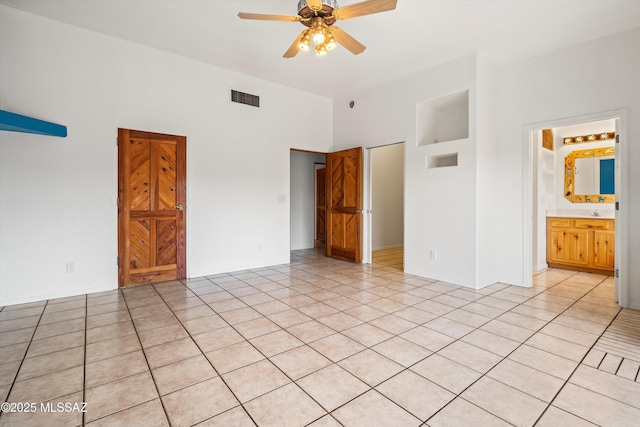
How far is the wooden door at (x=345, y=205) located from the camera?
5500 millimetres

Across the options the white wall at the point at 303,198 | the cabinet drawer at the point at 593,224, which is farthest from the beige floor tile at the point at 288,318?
the cabinet drawer at the point at 593,224

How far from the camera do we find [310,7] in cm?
250

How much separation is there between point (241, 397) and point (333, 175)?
4.67m

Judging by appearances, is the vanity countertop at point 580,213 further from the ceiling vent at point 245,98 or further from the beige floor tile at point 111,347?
the beige floor tile at point 111,347

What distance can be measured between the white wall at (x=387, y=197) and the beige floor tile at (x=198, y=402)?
5525mm

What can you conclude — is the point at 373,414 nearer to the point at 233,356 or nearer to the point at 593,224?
the point at 233,356

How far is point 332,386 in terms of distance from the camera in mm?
1874

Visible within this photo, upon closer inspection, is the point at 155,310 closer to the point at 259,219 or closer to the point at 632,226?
the point at 259,219

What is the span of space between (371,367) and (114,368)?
1781mm

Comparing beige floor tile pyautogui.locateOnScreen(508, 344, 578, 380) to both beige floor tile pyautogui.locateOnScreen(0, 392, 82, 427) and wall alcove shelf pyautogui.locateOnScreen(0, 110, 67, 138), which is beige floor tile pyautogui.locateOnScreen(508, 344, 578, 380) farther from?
wall alcove shelf pyautogui.locateOnScreen(0, 110, 67, 138)

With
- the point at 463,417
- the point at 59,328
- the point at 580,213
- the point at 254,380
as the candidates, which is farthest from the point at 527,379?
the point at 580,213

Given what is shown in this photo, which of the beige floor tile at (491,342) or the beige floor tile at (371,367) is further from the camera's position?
the beige floor tile at (491,342)

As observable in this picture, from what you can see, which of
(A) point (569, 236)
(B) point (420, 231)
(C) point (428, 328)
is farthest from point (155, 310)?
(A) point (569, 236)

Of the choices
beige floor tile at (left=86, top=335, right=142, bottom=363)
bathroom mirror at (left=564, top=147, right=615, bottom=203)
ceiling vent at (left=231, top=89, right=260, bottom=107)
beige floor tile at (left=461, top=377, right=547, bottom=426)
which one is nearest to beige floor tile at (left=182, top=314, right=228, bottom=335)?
beige floor tile at (left=86, top=335, right=142, bottom=363)
